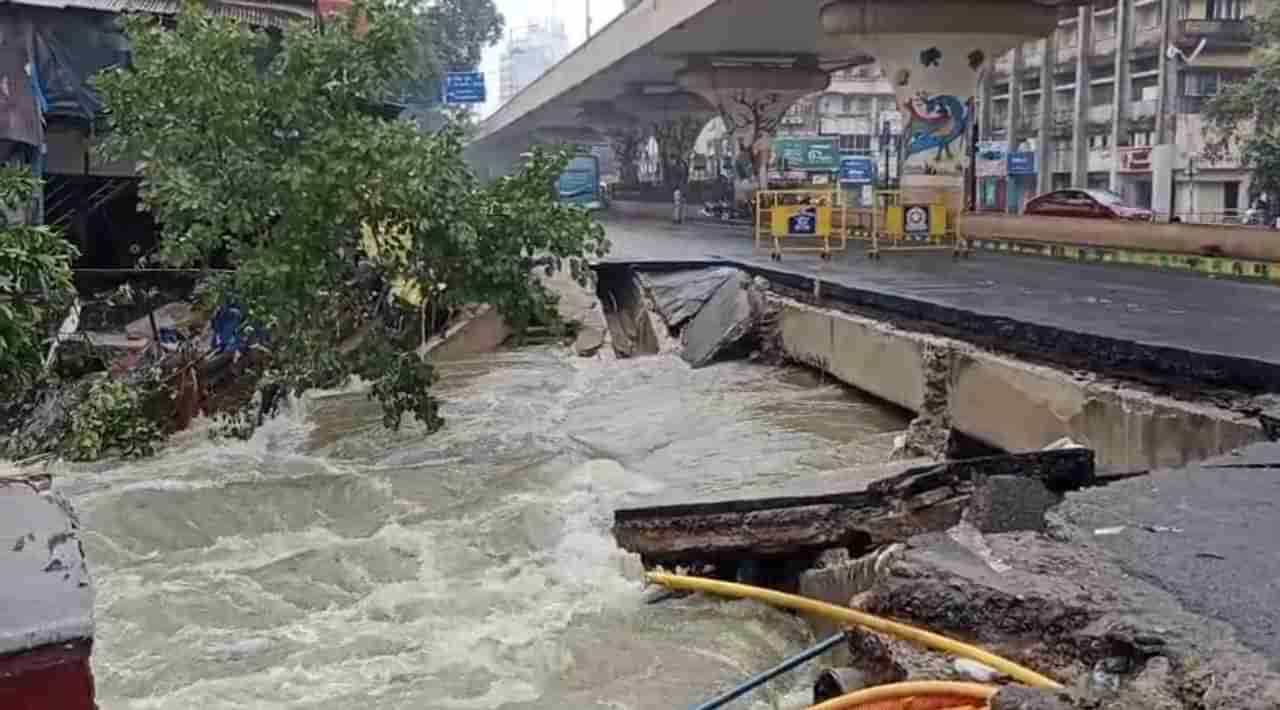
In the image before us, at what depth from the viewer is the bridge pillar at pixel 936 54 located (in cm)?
2388

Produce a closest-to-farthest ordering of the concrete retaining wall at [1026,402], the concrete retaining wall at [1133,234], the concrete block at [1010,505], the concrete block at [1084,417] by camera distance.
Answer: the concrete block at [1010,505] < the concrete block at [1084,417] < the concrete retaining wall at [1026,402] < the concrete retaining wall at [1133,234]

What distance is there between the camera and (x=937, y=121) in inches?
975

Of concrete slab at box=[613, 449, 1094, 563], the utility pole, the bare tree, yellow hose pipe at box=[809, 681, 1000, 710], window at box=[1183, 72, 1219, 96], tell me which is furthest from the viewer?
window at box=[1183, 72, 1219, 96]

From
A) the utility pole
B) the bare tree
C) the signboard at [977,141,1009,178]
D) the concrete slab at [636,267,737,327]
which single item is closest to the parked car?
the bare tree

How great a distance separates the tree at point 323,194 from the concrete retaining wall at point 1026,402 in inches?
120

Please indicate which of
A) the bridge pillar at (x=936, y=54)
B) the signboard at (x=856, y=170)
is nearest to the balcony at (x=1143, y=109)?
the signboard at (x=856, y=170)

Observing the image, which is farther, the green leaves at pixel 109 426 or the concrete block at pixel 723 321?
the concrete block at pixel 723 321

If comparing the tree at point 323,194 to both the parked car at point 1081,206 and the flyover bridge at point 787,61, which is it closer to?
the flyover bridge at point 787,61

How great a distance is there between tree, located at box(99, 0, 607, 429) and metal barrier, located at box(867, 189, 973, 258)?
36.1ft

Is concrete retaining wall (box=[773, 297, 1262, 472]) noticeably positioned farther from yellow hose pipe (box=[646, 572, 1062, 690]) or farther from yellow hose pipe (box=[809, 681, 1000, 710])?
yellow hose pipe (box=[809, 681, 1000, 710])

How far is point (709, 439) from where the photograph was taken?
11.7 m

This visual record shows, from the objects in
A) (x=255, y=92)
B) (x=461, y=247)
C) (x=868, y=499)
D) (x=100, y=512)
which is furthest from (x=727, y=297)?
(x=868, y=499)

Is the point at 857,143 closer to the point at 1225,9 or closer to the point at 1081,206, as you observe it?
the point at 1225,9

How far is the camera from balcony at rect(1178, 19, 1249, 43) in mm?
47062
